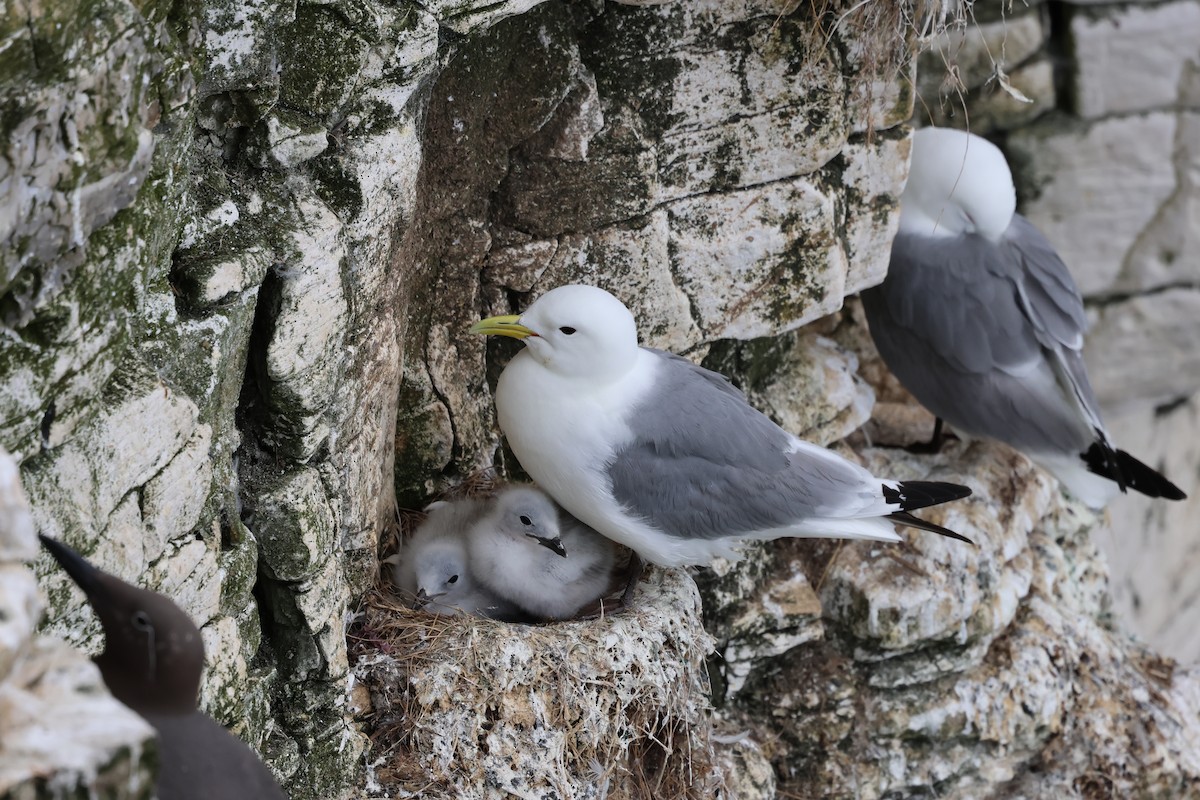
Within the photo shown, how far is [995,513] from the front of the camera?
4500mm

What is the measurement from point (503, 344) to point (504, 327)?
1.68ft

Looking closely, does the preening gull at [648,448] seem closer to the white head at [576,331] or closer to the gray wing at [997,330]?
the white head at [576,331]

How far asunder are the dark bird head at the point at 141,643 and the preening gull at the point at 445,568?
4.64 feet

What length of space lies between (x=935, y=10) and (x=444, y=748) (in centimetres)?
220

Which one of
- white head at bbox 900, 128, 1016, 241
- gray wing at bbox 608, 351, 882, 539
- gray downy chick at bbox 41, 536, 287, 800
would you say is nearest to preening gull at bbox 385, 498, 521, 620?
gray wing at bbox 608, 351, 882, 539

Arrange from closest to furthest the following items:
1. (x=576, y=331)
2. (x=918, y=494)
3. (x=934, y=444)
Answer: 1. (x=576, y=331)
2. (x=918, y=494)
3. (x=934, y=444)

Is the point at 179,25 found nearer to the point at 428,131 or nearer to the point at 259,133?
the point at 259,133

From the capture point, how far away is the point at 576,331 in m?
3.02

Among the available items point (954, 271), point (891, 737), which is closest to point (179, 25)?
point (954, 271)

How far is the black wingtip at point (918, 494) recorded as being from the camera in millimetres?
3350

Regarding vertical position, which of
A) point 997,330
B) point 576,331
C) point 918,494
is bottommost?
point 997,330

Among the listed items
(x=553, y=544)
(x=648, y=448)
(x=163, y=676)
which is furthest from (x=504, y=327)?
(x=163, y=676)

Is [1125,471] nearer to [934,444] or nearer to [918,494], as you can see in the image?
[934,444]

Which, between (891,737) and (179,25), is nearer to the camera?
(179,25)
